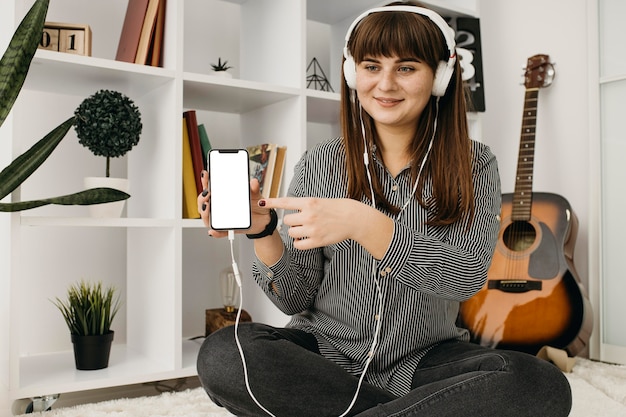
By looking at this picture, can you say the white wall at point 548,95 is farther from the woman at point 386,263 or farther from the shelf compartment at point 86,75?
the shelf compartment at point 86,75

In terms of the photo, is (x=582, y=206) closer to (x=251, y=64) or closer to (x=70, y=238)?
(x=251, y=64)

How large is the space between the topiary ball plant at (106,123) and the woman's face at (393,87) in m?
0.66

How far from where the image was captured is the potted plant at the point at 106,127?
1453 mm

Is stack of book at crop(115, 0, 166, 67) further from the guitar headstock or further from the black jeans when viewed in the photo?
the guitar headstock

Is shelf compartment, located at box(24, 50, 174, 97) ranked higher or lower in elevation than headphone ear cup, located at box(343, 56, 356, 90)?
higher

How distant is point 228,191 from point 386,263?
10.5 inches

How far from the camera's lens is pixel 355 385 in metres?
0.95

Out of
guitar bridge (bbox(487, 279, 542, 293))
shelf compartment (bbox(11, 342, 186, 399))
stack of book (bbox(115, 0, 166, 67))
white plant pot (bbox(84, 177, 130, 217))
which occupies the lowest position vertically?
shelf compartment (bbox(11, 342, 186, 399))

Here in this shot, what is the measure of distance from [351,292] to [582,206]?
1262 millimetres

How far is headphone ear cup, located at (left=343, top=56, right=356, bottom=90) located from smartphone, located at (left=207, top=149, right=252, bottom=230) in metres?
0.32

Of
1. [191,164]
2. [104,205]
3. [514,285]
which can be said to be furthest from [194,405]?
[514,285]

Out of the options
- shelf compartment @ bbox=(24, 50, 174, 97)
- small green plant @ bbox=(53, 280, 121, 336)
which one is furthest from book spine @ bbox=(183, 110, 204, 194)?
small green plant @ bbox=(53, 280, 121, 336)

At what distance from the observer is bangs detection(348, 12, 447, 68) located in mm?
1047

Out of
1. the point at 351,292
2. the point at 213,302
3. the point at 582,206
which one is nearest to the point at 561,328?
the point at 582,206
